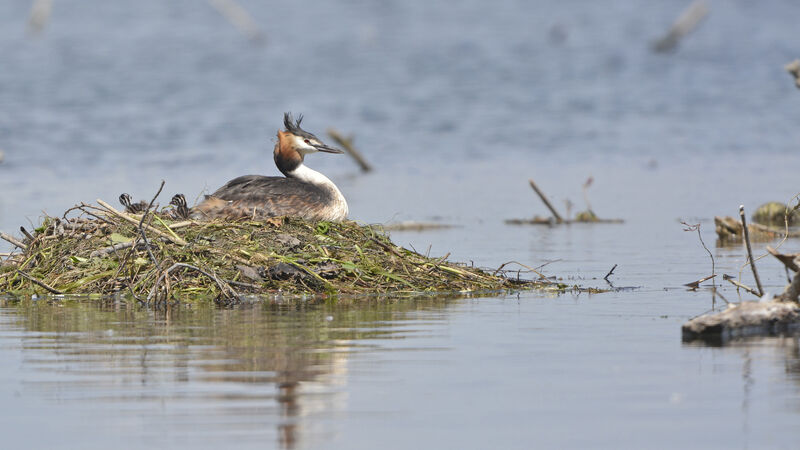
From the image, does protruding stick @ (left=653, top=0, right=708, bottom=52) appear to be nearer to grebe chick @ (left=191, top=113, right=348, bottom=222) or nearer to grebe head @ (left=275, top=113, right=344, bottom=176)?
grebe head @ (left=275, top=113, right=344, bottom=176)

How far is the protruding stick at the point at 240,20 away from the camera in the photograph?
6159 centimetres

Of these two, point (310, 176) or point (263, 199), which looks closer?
point (263, 199)

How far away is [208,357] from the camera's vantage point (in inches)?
345

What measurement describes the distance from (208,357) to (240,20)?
180 ft

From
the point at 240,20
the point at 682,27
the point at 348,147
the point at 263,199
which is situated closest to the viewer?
the point at 263,199

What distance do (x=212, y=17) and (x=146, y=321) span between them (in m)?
63.3

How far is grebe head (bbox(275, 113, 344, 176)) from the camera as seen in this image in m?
14.8

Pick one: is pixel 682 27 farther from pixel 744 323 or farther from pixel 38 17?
pixel 744 323

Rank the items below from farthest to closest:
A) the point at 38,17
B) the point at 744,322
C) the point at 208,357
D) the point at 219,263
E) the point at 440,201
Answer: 1. the point at 38,17
2. the point at 440,201
3. the point at 219,263
4. the point at 744,322
5. the point at 208,357

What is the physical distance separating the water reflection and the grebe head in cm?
355

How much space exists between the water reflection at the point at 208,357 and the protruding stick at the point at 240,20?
49987mm

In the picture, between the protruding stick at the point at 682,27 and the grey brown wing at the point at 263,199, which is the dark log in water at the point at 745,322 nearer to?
the grey brown wing at the point at 263,199

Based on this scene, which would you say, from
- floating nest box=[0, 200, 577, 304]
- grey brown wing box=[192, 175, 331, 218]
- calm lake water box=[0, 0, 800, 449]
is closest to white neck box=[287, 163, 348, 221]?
grey brown wing box=[192, 175, 331, 218]

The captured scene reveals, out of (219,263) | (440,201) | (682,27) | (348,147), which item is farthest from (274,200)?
(682,27)
